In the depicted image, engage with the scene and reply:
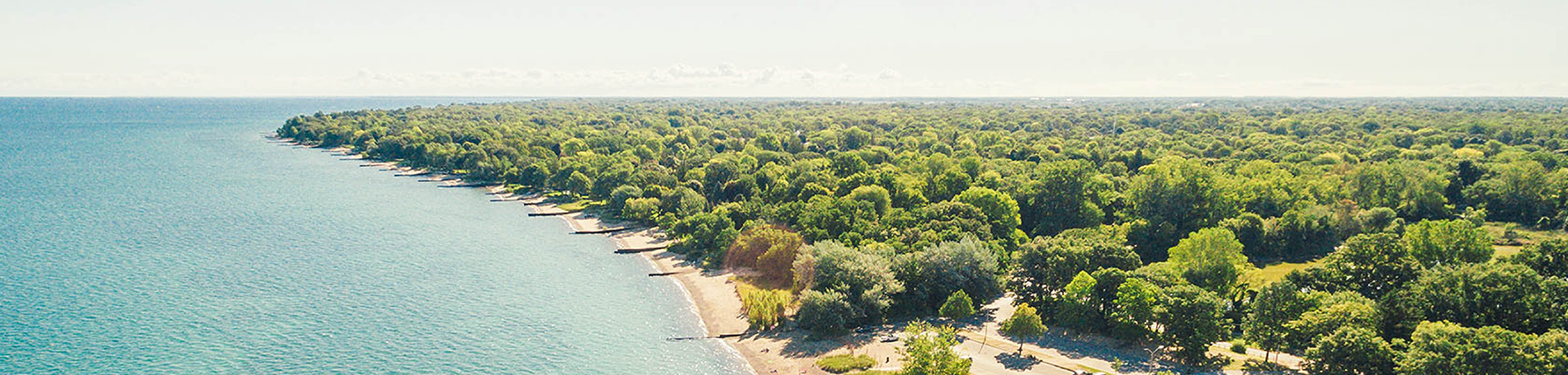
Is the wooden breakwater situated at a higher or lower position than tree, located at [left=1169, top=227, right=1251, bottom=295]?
lower

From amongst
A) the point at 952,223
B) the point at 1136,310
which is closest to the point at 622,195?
the point at 952,223

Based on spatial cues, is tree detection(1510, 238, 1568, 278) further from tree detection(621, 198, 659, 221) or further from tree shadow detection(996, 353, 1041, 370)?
tree detection(621, 198, 659, 221)

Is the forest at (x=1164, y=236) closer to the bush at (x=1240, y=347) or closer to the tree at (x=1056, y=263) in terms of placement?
the tree at (x=1056, y=263)

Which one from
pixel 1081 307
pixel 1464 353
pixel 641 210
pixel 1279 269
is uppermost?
pixel 1464 353

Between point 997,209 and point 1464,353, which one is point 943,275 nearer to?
point 997,209

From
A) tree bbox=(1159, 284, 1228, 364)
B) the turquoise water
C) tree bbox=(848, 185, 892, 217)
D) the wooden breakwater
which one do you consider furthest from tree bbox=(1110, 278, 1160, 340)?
the wooden breakwater

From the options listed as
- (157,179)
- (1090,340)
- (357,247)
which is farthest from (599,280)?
(157,179)

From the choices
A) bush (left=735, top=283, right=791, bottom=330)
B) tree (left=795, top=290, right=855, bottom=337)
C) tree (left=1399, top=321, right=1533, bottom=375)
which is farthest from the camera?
bush (left=735, top=283, right=791, bottom=330)
